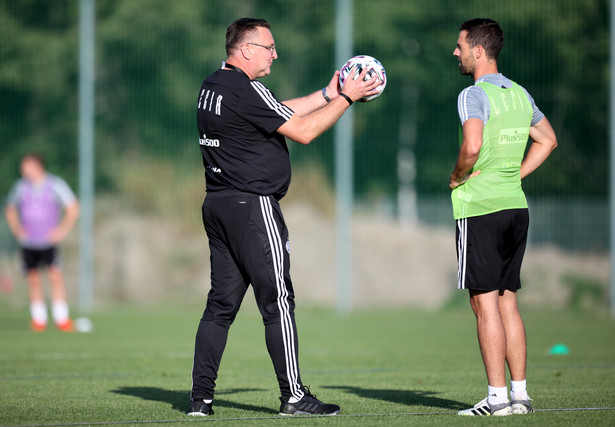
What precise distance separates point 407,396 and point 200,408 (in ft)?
5.35

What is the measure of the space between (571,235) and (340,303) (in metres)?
4.51

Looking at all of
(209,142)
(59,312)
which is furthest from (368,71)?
(59,312)

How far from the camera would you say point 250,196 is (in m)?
6.10

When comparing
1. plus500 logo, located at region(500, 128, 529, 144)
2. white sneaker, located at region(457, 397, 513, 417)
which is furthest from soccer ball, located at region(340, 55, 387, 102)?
white sneaker, located at region(457, 397, 513, 417)

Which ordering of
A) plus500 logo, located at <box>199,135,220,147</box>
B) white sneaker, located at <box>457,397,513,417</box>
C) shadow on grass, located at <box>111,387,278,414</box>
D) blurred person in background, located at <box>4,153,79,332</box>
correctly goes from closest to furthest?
1. white sneaker, located at <box>457,397,513,417</box>
2. plus500 logo, located at <box>199,135,220,147</box>
3. shadow on grass, located at <box>111,387,278,414</box>
4. blurred person in background, located at <box>4,153,79,332</box>

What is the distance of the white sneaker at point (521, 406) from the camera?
5.91 meters

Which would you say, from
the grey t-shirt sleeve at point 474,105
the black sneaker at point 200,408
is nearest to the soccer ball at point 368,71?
the grey t-shirt sleeve at point 474,105

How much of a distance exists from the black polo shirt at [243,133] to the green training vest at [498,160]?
1096 mm

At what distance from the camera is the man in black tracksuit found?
6.02 m

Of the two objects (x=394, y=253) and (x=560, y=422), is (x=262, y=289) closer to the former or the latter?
(x=560, y=422)

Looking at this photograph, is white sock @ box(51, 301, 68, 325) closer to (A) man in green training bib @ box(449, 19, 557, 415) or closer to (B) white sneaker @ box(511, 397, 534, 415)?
(A) man in green training bib @ box(449, 19, 557, 415)

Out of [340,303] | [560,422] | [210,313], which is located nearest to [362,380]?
[210,313]

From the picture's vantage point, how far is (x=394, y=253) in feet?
66.9

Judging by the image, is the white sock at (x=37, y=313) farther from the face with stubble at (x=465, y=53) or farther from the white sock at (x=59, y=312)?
the face with stubble at (x=465, y=53)
